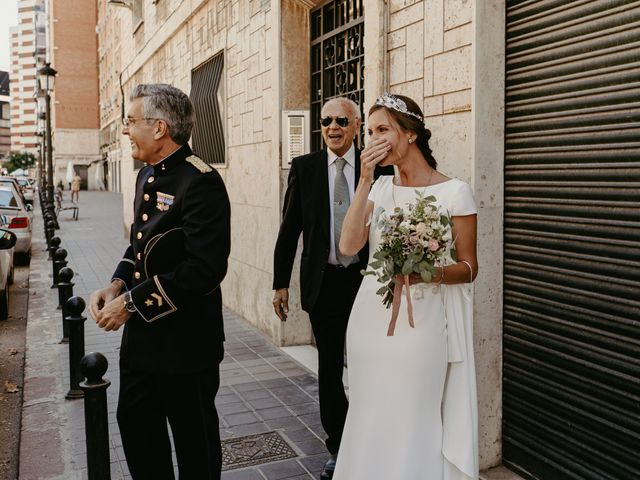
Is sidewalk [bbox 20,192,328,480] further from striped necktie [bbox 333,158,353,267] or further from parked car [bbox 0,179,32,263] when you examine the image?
parked car [bbox 0,179,32,263]

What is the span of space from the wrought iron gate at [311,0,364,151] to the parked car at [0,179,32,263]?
9439mm

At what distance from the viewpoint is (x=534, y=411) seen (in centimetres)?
383

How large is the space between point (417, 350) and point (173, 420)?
1128mm

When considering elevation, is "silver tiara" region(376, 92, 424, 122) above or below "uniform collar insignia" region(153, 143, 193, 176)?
above

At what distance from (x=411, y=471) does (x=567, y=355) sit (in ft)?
3.91

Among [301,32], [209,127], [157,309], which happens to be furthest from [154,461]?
[209,127]

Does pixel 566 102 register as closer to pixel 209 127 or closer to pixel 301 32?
pixel 301 32

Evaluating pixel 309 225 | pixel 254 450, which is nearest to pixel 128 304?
pixel 309 225

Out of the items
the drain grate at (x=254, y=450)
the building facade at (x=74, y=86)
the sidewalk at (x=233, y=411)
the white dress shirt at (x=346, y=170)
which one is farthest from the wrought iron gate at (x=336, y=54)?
the building facade at (x=74, y=86)

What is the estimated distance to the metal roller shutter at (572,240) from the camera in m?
3.19

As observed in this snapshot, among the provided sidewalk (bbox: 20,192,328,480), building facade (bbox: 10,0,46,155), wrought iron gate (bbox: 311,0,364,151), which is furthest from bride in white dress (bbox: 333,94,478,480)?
building facade (bbox: 10,0,46,155)

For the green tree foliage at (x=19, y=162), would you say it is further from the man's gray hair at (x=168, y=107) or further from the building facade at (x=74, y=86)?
the man's gray hair at (x=168, y=107)

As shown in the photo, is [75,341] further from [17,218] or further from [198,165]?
[17,218]

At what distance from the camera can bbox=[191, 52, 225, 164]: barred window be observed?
9.96 m
